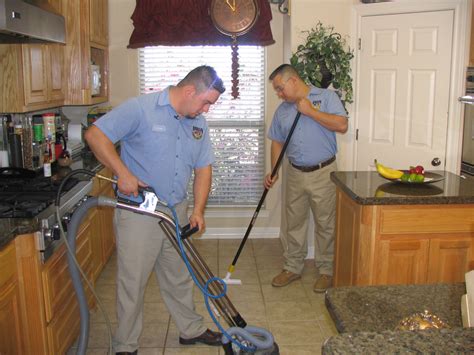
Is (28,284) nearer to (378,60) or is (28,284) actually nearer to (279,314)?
(279,314)

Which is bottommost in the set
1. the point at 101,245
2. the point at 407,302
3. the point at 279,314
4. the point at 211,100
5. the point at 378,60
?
the point at 279,314

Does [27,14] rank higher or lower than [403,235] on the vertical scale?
higher

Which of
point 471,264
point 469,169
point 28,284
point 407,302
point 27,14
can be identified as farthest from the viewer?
point 469,169

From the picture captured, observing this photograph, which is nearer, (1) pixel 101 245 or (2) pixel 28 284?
(2) pixel 28 284

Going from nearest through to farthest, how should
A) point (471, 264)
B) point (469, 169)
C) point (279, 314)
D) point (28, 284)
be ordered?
1. point (28, 284)
2. point (471, 264)
3. point (279, 314)
4. point (469, 169)

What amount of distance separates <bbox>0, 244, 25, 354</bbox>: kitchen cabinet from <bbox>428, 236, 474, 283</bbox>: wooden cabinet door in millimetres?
2058

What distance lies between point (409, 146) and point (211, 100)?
2.18m

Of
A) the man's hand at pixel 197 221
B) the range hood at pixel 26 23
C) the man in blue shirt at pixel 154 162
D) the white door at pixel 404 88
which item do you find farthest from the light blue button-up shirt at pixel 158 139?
the white door at pixel 404 88

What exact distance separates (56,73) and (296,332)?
2.44 metres

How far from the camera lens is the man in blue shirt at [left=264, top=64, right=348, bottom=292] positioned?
3.57 m

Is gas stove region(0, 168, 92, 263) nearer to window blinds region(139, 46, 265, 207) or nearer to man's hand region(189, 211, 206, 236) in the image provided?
man's hand region(189, 211, 206, 236)

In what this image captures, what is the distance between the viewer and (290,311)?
11.3 feet

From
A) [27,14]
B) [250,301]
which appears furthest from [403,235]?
[27,14]

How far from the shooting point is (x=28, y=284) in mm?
2295
